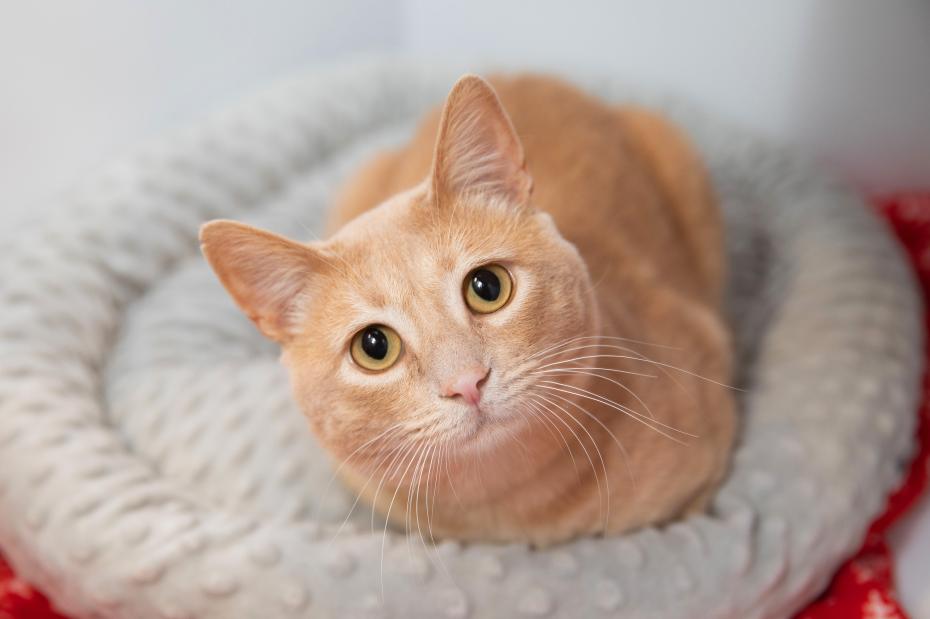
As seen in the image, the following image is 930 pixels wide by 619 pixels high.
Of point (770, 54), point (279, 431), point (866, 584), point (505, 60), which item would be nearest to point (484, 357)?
point (279, 431)

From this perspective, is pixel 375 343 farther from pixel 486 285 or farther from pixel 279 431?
pixel 279 431

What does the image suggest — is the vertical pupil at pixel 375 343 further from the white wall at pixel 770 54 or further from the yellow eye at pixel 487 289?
the white wall at pixel 770 54

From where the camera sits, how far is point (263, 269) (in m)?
1.03

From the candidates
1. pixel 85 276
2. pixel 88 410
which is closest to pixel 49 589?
pixel 88 410

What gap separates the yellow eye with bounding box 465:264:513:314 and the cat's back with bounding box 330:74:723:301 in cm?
35

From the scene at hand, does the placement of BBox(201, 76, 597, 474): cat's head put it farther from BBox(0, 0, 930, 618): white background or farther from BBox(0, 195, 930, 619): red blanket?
BBox(0, 0, 930, 618): white background

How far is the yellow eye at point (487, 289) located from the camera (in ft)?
3.25

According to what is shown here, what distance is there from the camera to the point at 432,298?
97 centimetres

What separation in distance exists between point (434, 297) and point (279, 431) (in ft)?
1.99

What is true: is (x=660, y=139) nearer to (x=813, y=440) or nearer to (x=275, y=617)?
(x=813, y=440)

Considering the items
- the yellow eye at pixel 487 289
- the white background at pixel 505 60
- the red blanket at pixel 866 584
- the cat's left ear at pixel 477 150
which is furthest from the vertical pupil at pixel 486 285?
the white background at pixel 505 60

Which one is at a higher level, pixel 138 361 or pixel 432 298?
pixel 432 298

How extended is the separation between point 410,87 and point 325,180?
469 millimetres

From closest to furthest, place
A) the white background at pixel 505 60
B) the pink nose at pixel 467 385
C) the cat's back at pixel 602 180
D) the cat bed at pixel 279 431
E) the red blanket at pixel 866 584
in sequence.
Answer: the pink nose at pixel 467 385 < the cat bed at pixel 279 431 < the red blanket at pixel 866 584 < the cat's back at pixel 602 180 < the white background at pixel 505 60
